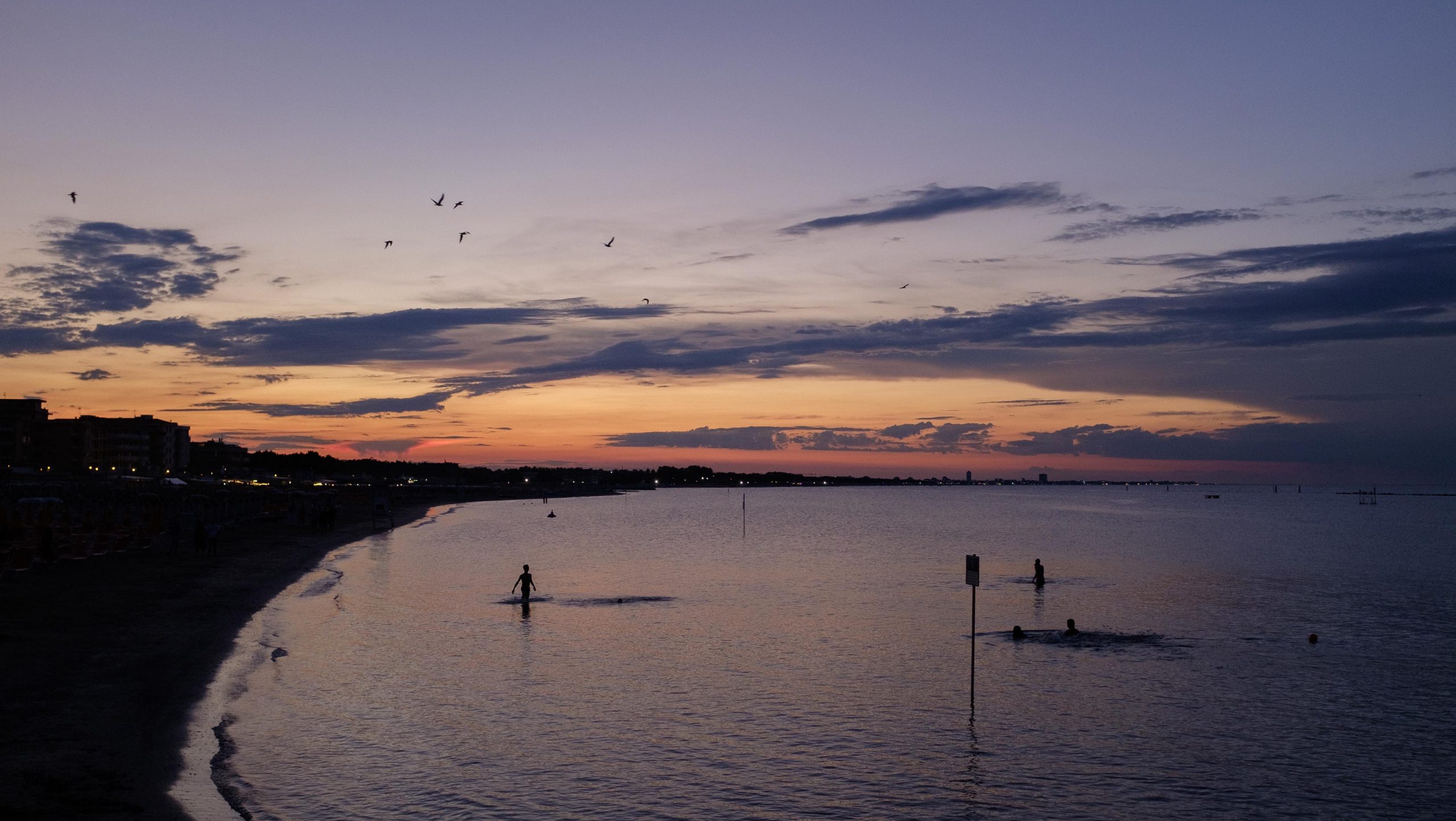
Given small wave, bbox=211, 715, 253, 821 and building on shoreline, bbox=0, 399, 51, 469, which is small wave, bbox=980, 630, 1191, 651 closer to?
small wave, bbox=211, 715, 253, 821

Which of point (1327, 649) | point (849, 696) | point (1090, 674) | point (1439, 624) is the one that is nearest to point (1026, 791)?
point (849, 696)

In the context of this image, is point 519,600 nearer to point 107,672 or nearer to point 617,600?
point 617,600

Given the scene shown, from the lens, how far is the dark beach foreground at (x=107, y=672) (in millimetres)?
16859

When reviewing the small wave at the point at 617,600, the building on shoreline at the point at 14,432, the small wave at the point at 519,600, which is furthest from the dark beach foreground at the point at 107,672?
the building on shoreline at the point at 14,432

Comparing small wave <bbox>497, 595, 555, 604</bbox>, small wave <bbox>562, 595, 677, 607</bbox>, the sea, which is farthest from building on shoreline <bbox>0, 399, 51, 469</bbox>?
small wave <bbox>562, 595, 677, 607</bbox>

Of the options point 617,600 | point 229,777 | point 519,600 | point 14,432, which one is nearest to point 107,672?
point 229,777

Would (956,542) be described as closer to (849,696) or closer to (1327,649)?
(1327,649)

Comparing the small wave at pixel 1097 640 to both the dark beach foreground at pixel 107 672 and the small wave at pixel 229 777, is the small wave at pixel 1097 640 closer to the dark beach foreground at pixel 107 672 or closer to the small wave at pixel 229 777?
the small wave at pixel 229 777

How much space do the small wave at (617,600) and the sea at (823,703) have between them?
0.42m

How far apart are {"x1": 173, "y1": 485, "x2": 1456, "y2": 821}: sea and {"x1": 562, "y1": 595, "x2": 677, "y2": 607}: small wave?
0.42 metres

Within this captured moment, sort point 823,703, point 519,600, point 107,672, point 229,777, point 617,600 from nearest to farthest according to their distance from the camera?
point 229,777, point 107,672, point 823,703, point 519,600, point 617,600

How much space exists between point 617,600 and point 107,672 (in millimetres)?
27891

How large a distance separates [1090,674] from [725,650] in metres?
12.4

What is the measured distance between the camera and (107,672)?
25.7m
